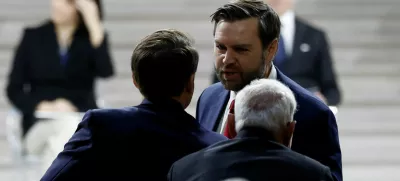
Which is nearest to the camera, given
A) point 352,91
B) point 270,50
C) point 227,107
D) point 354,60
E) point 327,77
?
point 270,50

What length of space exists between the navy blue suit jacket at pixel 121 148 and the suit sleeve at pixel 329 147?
1.51ft

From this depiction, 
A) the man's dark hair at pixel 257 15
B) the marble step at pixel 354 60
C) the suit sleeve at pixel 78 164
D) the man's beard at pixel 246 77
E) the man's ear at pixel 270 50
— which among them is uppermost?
the man's dark hair at pixel 257 15

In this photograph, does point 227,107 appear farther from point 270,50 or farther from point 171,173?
point 171,173

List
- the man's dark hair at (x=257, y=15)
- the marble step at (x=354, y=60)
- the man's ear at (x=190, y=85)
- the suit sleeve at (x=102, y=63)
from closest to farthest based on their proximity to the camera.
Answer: the man's ear at (x=190, y=85)
the man's dark hair at (x=257, y=15)
the suit sleeve at (x=102, y=63)
the marble step at (x=354, y=60)

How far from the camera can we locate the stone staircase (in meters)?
8.66

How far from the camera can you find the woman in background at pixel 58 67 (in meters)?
6.83

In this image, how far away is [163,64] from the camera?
291cm

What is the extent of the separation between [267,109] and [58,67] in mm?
4322

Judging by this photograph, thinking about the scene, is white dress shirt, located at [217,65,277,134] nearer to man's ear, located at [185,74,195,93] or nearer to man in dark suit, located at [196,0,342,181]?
man in dark suit, located at [196,0,342,181]

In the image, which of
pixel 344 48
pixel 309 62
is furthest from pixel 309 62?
pixel 344 48

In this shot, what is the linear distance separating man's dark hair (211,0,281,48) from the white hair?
0.54 m

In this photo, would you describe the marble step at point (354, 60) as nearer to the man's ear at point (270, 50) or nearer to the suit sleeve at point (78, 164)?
the man's ear at point (270, 50)

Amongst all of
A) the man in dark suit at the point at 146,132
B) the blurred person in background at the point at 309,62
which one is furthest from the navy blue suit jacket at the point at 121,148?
the blurred person in background at the point at 309,62

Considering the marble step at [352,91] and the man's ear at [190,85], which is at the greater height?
the man's ear at [190,85]
